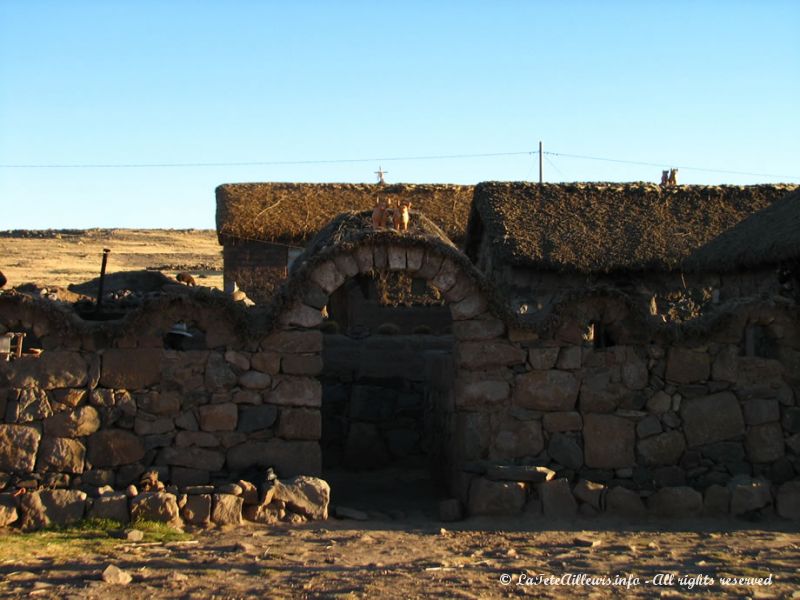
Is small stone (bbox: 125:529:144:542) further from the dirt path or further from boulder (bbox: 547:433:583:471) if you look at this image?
boulder (bbox: 547:433:583:471)

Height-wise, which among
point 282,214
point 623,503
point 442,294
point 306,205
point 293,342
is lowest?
point 623,503

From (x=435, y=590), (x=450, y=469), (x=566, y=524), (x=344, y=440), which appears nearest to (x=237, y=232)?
(x=344, y=440)

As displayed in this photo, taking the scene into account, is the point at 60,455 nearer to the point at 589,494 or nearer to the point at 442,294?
the point at 442,294

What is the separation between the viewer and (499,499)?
10.1 m

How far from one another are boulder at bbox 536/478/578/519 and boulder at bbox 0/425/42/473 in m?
5.12

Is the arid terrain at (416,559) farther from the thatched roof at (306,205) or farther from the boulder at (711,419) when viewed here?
the thatched roof at (306,205)

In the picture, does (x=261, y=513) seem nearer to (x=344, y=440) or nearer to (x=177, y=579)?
(x=177, y=579)

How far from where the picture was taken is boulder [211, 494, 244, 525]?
9492 mm

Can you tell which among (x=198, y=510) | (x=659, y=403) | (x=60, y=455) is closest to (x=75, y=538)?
(x=198, y=510)

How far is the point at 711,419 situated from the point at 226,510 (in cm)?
521

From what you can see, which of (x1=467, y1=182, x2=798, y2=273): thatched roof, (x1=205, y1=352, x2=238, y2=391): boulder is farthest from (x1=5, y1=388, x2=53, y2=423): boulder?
(x1=467, y1=182, x2=798, y2=273): thatched roof

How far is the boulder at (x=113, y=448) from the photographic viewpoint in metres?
10.0

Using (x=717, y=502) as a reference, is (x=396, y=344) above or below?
above

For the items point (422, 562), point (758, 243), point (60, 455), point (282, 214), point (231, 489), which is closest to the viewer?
point (422, 562)
